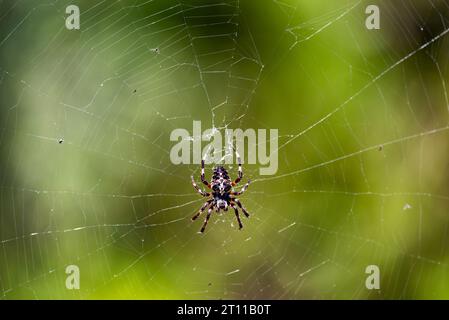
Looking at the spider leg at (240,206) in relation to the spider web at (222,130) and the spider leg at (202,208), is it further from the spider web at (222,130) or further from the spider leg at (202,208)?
the spider web at (222,130)

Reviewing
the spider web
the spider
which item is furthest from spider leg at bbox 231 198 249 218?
the spider web

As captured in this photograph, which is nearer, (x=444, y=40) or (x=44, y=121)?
(x=444, y=40)

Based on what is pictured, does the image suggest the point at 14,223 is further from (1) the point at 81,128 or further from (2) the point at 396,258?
(2) the point at 396,258

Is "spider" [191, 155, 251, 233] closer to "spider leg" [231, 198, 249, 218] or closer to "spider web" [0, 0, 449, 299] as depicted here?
"spider leg" [231, 198, 249, 218]

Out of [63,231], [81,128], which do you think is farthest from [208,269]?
[81,128]

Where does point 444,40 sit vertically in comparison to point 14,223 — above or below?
above

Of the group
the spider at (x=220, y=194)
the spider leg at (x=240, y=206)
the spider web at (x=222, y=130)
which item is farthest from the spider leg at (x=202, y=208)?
the spider web at (x=222, y=130)
